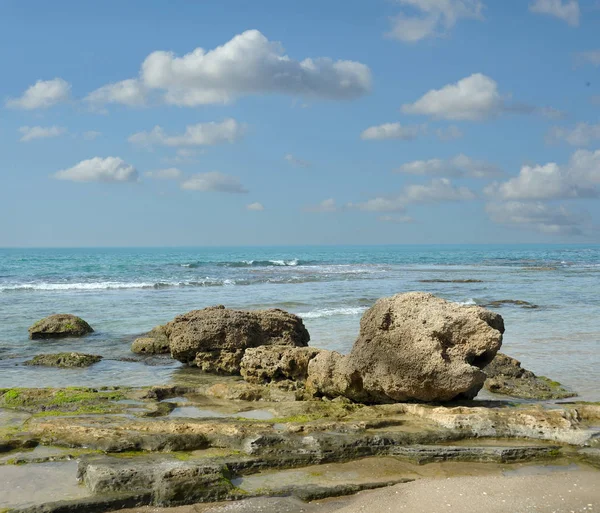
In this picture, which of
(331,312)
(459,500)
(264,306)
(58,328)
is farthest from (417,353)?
(264,306)

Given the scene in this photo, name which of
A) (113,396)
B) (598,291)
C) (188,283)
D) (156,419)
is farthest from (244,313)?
(188,283)

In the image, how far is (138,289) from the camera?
3312cm

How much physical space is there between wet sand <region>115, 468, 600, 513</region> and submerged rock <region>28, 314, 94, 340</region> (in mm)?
11762

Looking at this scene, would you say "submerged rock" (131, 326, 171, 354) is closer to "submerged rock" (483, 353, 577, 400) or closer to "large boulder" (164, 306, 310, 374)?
"large boulder" (164, 306, 310, 374)

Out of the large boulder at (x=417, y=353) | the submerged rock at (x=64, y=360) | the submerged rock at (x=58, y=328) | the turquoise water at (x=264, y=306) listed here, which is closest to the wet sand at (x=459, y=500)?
the large boulder at (x=417, y=353)

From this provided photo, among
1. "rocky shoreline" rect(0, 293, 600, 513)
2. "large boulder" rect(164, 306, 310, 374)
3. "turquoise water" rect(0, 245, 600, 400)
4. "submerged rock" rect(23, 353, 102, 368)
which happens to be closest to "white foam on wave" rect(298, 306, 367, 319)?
"turquoise water" rect(0, 245, 600, 400)

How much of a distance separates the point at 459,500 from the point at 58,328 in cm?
1298

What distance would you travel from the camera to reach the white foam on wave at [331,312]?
19.2 m

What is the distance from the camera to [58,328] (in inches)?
619

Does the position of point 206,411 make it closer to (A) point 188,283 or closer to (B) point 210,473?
(B) point 210,473

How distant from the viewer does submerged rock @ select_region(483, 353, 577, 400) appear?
9.23 meters

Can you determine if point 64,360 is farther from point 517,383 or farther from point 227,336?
point 517,383

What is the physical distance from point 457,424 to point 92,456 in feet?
12.3

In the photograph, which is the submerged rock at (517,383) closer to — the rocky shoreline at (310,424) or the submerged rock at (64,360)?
the rocky shoreline at (310,424)
